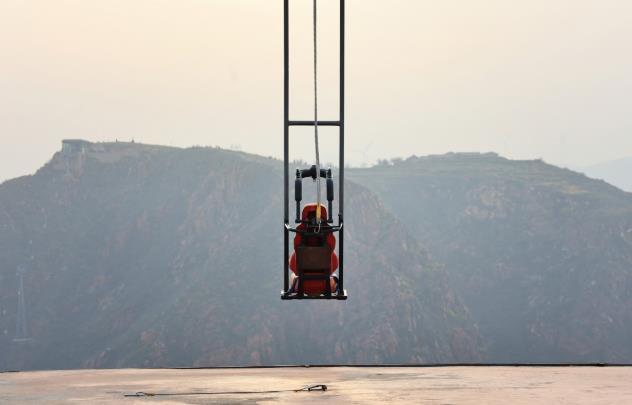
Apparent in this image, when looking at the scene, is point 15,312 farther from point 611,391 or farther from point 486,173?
point 611,391

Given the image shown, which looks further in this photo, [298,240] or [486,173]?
[486,173]

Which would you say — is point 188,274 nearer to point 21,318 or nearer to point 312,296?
point 21,318

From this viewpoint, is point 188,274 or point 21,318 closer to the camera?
point 188,274

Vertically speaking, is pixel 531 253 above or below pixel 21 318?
above

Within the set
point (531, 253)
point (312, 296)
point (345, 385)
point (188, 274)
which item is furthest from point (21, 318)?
point (312, 296)

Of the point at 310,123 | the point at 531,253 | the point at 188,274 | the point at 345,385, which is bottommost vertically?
→ the point at 345,385

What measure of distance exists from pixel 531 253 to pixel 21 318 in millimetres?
71493

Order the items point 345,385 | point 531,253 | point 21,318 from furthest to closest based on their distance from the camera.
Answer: point 531,253 < point 21,318 < point 345,385

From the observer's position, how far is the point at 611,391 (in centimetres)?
1875

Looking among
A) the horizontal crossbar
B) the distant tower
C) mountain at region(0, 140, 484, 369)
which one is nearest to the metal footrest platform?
the horizontal crossbar

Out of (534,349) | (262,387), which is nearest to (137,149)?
(534,349)

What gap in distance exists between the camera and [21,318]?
16588cm

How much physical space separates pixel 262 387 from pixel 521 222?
166610 mm

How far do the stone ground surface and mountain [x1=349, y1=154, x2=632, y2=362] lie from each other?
13406 cm
